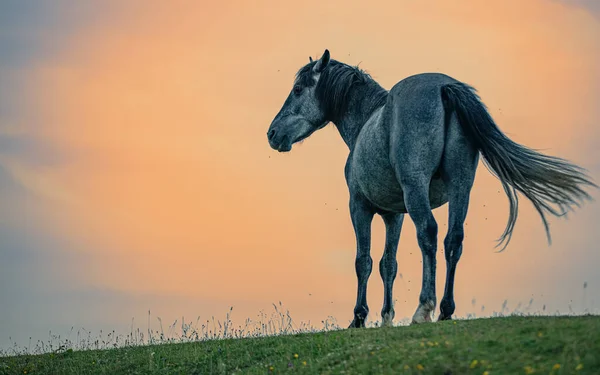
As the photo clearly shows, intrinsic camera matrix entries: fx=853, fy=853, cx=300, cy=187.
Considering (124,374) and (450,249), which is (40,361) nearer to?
(124,374)

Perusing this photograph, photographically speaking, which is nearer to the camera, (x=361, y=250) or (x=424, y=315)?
(x=424, y=315)

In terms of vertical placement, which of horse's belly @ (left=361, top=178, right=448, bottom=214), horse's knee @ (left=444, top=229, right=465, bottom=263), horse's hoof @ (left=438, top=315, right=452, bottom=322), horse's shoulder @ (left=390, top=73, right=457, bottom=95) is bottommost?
horse's hoof @ (left=438, top=315, right=452, bottom=322)

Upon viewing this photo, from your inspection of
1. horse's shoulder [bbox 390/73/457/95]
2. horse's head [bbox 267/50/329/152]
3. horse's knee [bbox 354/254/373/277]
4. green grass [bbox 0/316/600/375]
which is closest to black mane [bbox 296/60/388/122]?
horse's head [bbox 267/50/329/152]

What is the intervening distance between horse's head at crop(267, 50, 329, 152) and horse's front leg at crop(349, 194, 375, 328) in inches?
76.6

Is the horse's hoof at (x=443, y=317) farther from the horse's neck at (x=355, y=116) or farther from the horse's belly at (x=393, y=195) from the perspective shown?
the horse's neck at (x=355, y=116)

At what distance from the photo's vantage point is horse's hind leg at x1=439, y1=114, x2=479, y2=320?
1191 cm

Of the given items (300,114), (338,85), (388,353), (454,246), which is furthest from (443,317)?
(300,114)

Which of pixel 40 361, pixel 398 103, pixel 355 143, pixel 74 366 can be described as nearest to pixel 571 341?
pixel 398 103

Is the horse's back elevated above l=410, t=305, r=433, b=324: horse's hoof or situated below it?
above

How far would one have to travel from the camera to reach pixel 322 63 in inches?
582

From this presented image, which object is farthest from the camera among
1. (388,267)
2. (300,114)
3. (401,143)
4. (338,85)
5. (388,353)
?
(300,114)

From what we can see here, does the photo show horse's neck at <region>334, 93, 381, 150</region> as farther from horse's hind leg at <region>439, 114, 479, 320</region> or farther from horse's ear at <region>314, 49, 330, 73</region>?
horse's hind leg at <region>439, 114, 479, 320</region>

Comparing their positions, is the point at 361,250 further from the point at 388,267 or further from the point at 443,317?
the point at 443,317

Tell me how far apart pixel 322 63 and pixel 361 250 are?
3.34 meters
